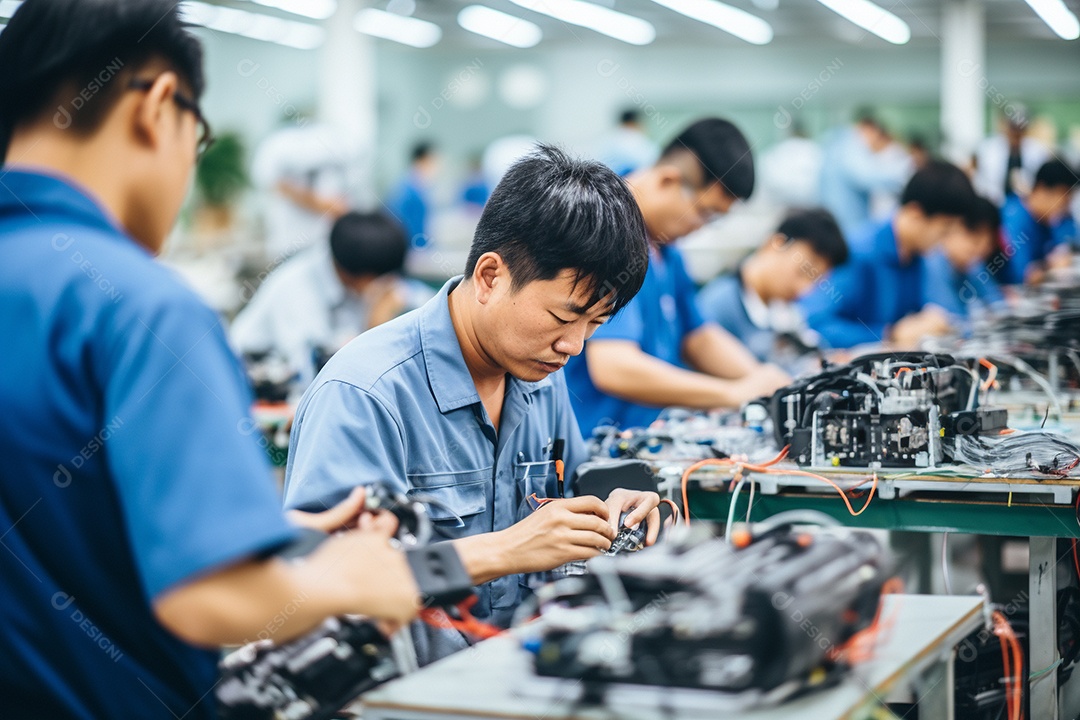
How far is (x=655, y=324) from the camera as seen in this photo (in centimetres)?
329

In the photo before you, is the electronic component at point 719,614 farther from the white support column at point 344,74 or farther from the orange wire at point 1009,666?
the white support column at point 344,74

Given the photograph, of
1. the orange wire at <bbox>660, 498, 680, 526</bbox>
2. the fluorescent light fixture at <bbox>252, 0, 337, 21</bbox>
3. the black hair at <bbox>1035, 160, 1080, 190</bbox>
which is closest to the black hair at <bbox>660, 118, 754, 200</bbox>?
the orange wire at <bbox>660, 498, 680, 526</bbox>

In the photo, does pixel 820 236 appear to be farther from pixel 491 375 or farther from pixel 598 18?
pixel 598 18

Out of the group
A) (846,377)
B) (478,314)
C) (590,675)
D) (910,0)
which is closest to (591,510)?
(478,314)

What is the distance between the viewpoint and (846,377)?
2.33 meters

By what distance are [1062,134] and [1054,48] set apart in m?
0.94

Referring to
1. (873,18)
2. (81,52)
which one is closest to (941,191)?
(81,52)

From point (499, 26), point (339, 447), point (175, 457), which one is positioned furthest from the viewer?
point (499, 26)

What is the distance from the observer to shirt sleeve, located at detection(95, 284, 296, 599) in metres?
0.96

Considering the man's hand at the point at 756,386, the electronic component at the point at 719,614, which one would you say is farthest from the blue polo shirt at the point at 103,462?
the man's hand at the point at 756,386

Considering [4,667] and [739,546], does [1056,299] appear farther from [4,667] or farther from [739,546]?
[4,667]

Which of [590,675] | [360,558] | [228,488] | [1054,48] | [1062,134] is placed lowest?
[590,675]

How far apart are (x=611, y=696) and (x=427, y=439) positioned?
0.74 metres

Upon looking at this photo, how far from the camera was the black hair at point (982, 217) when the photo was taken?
Answer: 193 inches
